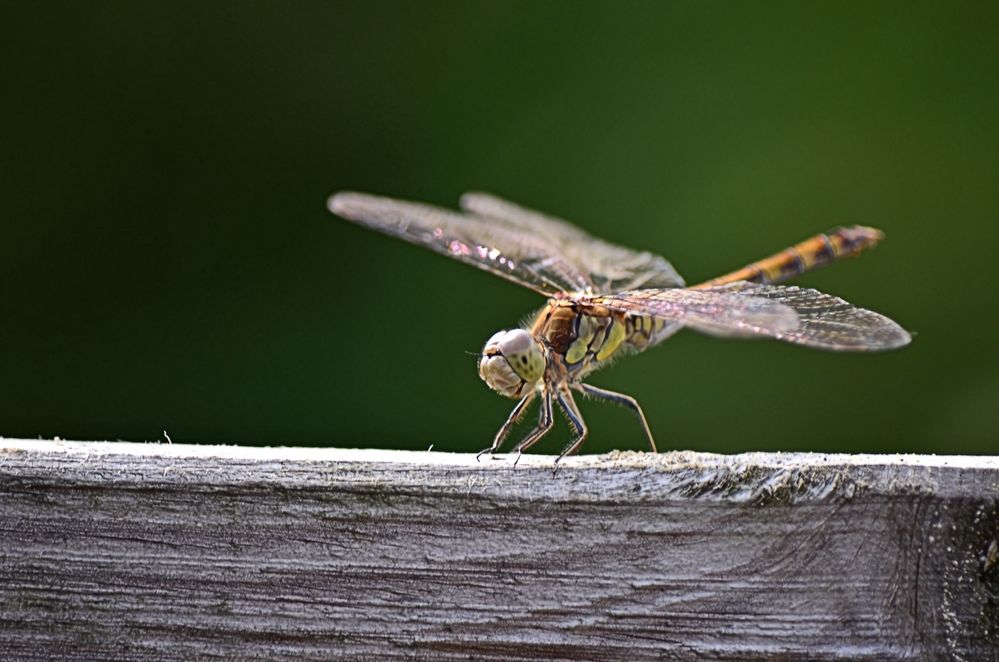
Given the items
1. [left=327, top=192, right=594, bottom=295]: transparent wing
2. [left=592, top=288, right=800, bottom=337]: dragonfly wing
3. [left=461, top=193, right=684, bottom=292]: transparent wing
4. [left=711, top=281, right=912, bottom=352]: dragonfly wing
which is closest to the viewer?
[left=711, top=281, right=912, bottom=352]: dragonfly wing

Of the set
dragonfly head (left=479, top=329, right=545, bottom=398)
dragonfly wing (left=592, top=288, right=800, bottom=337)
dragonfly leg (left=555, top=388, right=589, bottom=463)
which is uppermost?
dragonfly wing (left=592, top=288, right=800, bottom=337)

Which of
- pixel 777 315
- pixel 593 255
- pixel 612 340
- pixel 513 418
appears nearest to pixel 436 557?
pixel 513 418

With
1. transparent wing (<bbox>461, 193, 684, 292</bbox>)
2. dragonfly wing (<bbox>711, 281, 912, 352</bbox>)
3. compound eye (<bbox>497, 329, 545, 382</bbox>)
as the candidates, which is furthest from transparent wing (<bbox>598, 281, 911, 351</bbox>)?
transparent wing (<bbox>461, 193, 684, 292</bbox>)

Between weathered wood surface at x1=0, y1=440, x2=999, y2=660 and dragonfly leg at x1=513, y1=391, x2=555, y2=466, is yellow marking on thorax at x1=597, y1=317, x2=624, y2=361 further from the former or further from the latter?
weathered wood surface at x1=0, y1=440, x2=999, y2=660

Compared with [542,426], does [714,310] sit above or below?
above

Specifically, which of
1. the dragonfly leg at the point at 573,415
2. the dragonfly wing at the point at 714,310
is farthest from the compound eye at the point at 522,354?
the dragonfly wing at the point at 714,310

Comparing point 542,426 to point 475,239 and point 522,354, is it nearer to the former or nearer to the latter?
point 522,354
